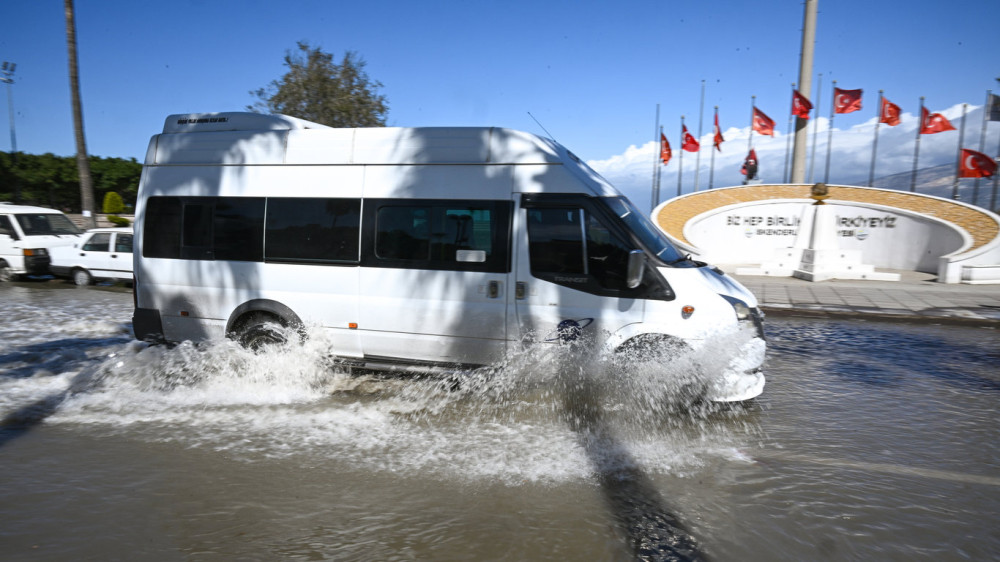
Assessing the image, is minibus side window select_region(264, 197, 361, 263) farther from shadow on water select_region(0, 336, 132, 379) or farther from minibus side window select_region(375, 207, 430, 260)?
shadow on water select_region(0, 336, 132, 379)

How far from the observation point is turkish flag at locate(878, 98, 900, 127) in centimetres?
2873

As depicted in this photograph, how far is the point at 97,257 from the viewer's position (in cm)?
1350

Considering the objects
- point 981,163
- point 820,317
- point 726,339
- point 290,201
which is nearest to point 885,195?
point 981,163

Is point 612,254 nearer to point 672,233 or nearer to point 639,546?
point 639,546

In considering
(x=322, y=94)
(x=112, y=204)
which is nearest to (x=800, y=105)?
(x=322, y=94)

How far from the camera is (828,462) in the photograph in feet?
15.2

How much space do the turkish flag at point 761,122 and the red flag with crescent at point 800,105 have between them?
2387 mm

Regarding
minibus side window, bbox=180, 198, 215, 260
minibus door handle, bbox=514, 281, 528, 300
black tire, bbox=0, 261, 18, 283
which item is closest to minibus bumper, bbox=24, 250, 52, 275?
black tire, bbox=0, 261, 18, 283

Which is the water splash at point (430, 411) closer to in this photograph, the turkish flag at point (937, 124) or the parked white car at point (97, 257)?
the parked white car at point (97, 257)

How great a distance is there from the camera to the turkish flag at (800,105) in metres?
26.5

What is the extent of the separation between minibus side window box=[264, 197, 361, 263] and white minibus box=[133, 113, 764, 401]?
2cm

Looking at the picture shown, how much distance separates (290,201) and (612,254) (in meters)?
3.30

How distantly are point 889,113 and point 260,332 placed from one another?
106 ft

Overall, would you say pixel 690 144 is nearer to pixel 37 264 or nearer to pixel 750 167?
pixel 750 167
